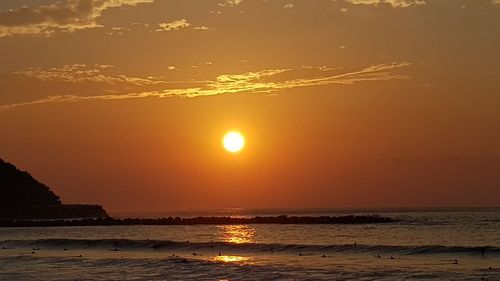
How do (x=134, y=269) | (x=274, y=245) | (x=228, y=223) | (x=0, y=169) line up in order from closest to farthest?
(x=134, y=269) → (x=274, y=245) → (x=228, y=223) → (x=0, y=169)

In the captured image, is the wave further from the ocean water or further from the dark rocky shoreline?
the dark rocky shoreline

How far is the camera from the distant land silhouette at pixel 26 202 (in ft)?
547

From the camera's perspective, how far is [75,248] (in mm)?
66500

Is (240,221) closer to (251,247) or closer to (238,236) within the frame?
(238,236)

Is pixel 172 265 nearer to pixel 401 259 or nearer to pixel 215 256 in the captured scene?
pixel 215 256

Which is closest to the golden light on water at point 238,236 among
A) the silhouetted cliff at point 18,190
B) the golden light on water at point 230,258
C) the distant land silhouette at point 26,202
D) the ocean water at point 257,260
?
the ocean water at point 257,260

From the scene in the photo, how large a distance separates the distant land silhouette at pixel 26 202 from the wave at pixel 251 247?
9738 cm

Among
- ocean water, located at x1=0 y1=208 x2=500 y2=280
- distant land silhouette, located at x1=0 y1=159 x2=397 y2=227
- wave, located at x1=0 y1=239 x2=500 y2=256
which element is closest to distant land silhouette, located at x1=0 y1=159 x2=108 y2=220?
distant land silhouette, located at x1=0 y1=159 x2=397 y2=227

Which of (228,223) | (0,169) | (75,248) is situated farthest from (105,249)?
(0,169)

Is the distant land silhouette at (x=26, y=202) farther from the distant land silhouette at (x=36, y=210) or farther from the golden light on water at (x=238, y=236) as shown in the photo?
the golden light on water at (x=238, y=236)

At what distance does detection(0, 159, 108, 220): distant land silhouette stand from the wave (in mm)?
97384

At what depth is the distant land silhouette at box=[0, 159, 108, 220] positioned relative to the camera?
16662 cm

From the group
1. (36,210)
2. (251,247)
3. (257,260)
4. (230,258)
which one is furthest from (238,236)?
(36,210)

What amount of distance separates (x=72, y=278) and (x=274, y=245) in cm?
2574
